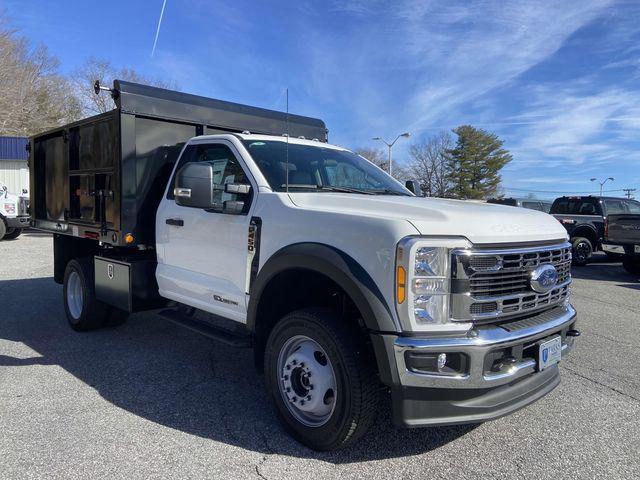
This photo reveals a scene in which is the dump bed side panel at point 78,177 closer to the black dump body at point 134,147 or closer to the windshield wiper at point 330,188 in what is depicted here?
the black dump body at point 134,147

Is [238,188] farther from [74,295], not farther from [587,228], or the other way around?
[587,228]

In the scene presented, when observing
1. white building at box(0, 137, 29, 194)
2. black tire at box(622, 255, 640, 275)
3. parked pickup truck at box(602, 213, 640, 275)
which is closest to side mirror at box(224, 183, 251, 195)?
parked pickup truck at box(602, 213, 640, 275)

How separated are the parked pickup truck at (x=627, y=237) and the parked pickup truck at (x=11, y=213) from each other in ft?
57.5

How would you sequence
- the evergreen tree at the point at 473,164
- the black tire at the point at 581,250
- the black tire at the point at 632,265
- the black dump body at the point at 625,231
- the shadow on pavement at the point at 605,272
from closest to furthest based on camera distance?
1. the shadow on pavement at the point at 605,272
2. the black dump body at the point at 625,231
3. the black tire at the point at 632,265
4. the black tire at the point at 581,250
5. the evergreen tree at the point at 473,164

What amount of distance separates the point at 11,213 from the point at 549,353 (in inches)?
712

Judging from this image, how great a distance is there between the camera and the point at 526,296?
311 cm

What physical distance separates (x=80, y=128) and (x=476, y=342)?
16.8ft

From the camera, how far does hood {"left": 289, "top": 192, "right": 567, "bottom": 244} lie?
2.88 metres

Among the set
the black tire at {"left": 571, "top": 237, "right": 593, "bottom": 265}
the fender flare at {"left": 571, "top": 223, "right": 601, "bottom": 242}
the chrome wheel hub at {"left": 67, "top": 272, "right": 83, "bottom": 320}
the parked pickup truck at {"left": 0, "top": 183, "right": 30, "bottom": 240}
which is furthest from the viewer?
the parked pickup truck at {"left": 0, "top": 183, "right": 30, "bottom": 240}

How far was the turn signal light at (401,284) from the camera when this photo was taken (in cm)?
275

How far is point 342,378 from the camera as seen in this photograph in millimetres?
3016

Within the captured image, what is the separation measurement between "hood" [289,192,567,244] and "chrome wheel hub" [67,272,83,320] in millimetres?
3875

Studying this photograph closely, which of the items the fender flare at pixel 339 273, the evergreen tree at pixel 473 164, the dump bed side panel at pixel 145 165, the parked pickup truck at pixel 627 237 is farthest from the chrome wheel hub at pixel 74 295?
the evergreen tree at pixel 473 164

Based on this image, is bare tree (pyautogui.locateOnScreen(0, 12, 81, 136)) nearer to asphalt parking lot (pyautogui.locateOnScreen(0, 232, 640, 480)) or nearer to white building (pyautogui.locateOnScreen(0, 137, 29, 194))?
white building (pyautogui.locateOnScreen(0, 137, 29, 194))
